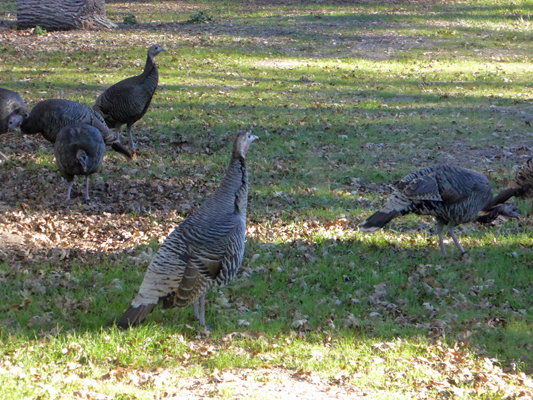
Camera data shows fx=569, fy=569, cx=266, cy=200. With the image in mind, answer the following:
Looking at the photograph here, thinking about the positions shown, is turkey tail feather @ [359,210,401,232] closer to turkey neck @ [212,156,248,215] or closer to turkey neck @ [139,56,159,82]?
turkey neck @ [212,156,248,215]

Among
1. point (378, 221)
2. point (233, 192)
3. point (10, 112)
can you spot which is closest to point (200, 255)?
point (233, 192)

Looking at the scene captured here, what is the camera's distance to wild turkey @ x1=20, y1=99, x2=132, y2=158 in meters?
11.4

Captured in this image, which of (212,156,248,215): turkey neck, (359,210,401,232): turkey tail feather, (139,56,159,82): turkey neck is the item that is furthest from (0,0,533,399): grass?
(139,56,159,82): turkey neck

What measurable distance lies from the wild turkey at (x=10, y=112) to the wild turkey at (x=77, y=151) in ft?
6.54

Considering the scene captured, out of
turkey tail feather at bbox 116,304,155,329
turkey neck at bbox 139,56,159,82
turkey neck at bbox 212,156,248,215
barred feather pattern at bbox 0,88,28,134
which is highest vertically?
turkey neck at bbox 139,56,159,82

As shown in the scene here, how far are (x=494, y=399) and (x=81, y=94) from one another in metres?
13.7

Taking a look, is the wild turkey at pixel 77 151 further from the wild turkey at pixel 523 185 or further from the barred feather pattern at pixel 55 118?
the wild turkey at pixel 523 185

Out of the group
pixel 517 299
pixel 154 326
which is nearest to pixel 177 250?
pixel 154 326

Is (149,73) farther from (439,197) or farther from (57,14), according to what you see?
(57,14)

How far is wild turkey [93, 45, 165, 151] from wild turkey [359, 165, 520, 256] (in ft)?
21.6

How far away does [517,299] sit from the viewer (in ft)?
25.0

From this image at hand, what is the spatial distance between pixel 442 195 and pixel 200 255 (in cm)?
403

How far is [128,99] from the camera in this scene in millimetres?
12617

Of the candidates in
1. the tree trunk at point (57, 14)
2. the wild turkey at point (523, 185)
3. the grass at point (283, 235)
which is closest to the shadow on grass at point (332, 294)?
the grass at point (283, 235)
